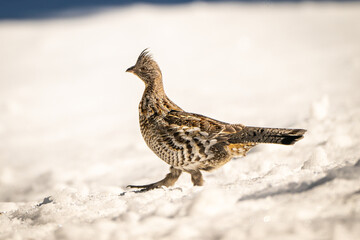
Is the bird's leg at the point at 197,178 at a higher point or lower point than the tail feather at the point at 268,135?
lower

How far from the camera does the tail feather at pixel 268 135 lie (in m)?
3.55

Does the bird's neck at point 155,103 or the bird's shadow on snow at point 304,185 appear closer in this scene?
the bird's shadow on snow at point 304,185

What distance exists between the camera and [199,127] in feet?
12.5

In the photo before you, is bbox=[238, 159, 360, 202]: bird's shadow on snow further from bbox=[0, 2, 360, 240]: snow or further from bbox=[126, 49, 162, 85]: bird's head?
bbox=[126, 49, 162, 85]: bird's head

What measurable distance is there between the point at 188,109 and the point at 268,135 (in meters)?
5.69

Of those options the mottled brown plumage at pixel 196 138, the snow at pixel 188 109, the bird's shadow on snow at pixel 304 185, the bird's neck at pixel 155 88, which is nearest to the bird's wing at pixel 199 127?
the mottled brown plumage at pixel 196 138

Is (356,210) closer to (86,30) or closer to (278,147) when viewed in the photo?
(278,147)

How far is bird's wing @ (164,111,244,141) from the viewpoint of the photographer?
3770 mm

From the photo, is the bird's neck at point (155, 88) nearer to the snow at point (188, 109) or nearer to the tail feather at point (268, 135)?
the tail feather at point (268, 135)

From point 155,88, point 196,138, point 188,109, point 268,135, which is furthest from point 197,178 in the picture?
point 188,109

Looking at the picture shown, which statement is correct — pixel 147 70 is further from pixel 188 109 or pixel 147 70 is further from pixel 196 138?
pixel 188 109

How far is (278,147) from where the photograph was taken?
203 inches

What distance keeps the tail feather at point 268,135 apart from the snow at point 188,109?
37 cm

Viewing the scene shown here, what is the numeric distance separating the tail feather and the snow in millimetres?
370
